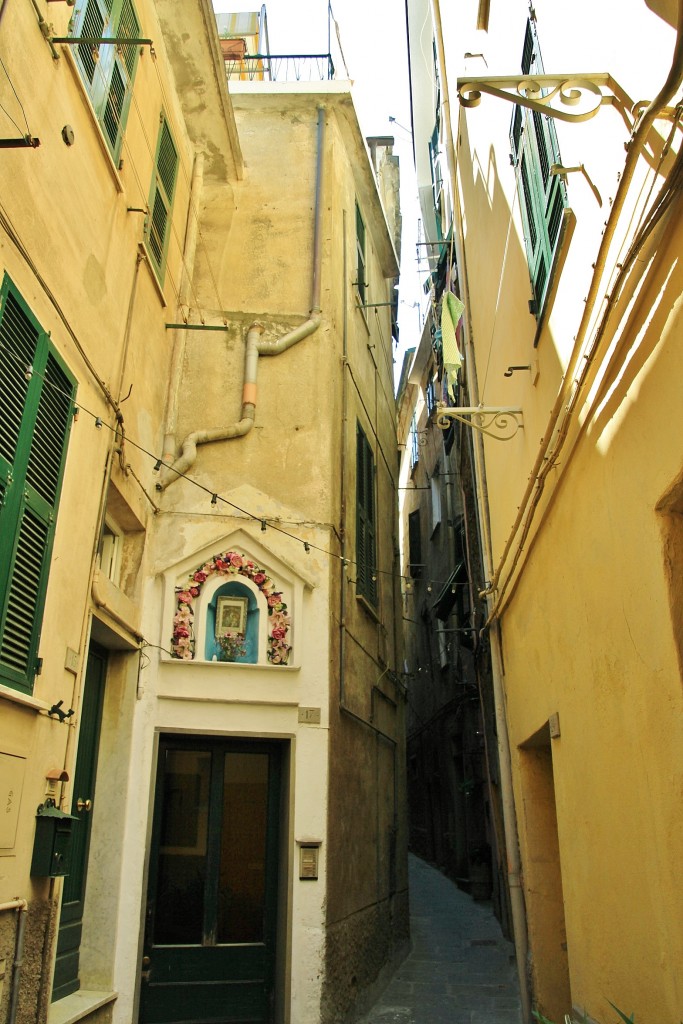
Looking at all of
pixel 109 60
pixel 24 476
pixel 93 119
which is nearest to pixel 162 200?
pixel 109 60

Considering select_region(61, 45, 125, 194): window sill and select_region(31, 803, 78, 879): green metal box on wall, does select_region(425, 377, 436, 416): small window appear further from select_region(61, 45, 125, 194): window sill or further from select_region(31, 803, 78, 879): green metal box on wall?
select_region(31, 803, 78, 879): green metal box on wall

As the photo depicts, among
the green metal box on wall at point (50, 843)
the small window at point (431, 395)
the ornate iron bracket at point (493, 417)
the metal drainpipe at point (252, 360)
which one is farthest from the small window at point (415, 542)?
the green metal box on wall at point (50, 843)

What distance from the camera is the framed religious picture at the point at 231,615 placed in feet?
26.3

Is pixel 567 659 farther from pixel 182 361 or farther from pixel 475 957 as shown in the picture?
pixel 475 957

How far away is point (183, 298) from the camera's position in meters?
9.45

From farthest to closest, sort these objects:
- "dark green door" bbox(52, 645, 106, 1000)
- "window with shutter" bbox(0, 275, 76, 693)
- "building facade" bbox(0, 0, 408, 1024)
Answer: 1. "dark green door" bbox(52, 645, 106, 1000)
2. "building facade" bbox(0, 0, 408, 1024)
3. "window with shutter" bbox(0, 275, 76, 693)

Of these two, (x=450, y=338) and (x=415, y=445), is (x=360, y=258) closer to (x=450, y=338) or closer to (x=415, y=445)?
(x=450, y=338)

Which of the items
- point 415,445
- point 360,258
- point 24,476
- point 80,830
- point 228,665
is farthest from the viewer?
point 415,445

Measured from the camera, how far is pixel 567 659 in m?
5.22

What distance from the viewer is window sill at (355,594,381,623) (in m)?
9.38

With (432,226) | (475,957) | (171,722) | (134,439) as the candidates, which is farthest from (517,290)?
(432,226)

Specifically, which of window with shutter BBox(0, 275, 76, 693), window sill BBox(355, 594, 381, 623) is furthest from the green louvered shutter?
window sill BBox(355, 594, 381, 623)

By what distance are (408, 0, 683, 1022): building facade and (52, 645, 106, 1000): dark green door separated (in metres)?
3.59

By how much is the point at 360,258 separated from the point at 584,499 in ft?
27.6
